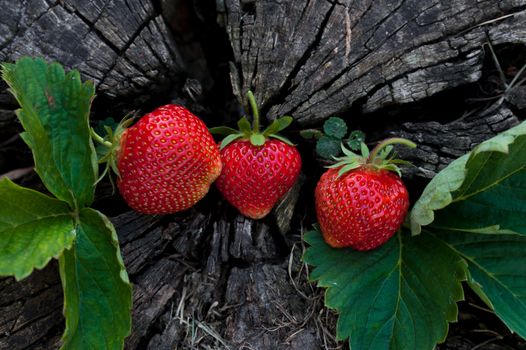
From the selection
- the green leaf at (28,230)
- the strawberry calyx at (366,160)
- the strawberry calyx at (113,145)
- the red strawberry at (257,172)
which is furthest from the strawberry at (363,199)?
the green leaf at (28,230)

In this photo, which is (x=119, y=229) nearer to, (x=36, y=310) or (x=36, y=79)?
(x=36, y=310)

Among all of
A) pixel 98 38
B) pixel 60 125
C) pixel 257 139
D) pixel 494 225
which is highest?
pixel 98 38

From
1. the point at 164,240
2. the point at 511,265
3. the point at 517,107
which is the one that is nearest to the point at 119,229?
the point at 164,240

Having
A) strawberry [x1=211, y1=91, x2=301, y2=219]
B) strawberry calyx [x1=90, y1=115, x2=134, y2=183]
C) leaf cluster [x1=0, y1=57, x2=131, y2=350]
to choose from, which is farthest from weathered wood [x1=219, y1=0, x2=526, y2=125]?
leaf cluster [x1=0, y1=57, x2=131, y2=350]

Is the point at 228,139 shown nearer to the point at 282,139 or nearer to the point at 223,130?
the point at 223,130

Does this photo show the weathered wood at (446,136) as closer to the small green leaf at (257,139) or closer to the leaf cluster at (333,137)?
the leaf cluster at (333,137)

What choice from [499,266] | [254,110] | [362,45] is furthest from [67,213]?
[499,266]
